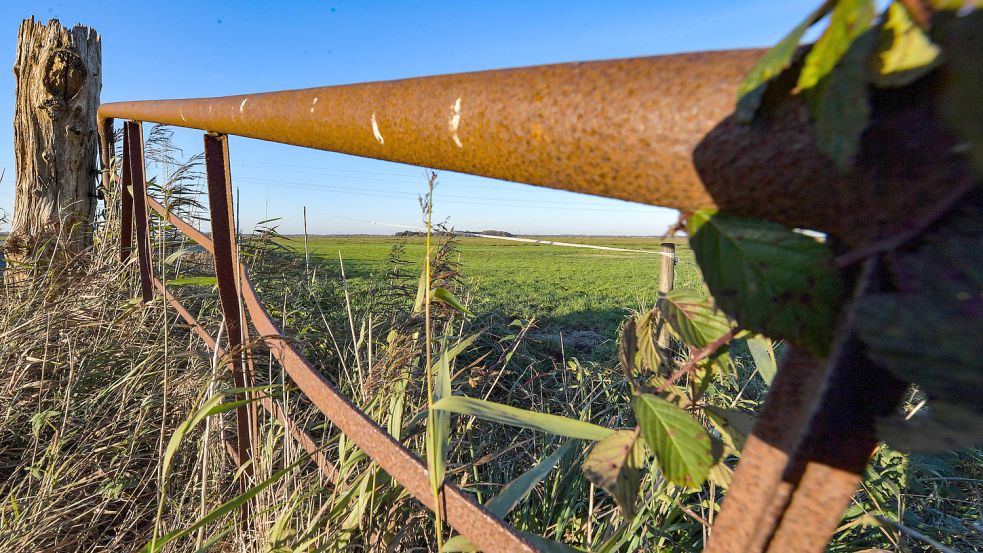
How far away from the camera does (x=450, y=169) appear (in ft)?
1.41

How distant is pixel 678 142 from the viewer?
9.9 inches

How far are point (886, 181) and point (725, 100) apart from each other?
0.24ft

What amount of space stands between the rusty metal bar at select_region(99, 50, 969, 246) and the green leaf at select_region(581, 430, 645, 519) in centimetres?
22

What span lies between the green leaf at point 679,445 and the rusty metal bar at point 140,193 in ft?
7.49

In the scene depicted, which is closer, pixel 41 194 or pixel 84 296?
pixel 84 296

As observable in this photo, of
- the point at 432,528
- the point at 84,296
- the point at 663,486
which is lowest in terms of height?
the point at 432,528

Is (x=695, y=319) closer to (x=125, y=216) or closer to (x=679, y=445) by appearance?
(x=679, y=445)

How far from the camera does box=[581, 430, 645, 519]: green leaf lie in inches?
15.8

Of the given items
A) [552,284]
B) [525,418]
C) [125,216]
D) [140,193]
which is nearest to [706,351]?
[525,418]

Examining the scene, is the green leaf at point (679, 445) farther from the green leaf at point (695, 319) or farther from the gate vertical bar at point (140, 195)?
the gate vertical bar at point (140, 195)

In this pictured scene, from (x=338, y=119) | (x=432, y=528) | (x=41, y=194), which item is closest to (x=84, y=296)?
(x=41, y=194)

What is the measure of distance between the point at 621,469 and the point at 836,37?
0.32 metres

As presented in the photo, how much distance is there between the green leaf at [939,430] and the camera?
0.21 metres

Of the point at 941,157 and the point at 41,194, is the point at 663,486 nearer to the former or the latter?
the point at 941,157
